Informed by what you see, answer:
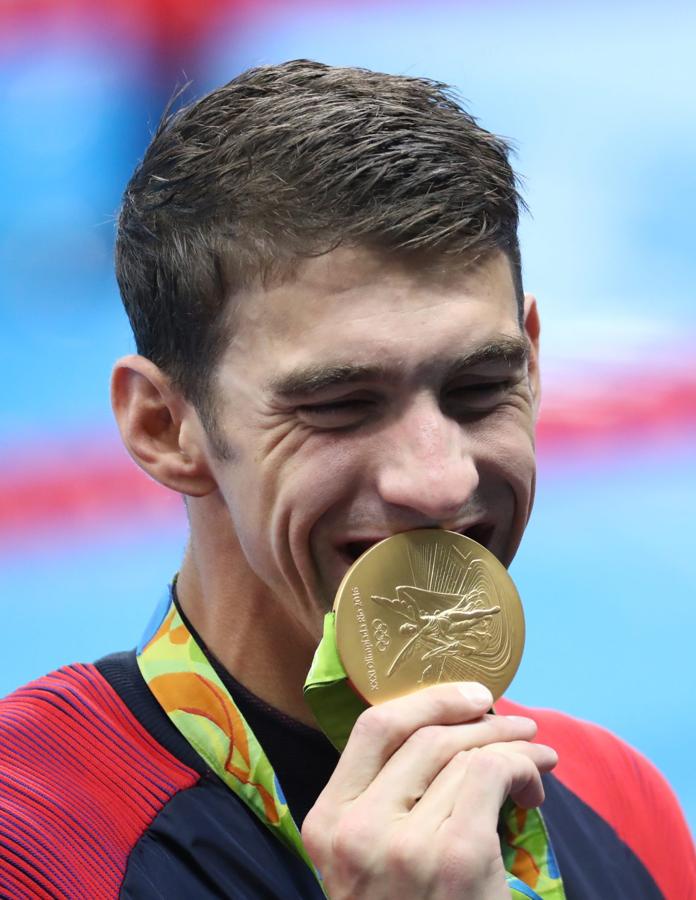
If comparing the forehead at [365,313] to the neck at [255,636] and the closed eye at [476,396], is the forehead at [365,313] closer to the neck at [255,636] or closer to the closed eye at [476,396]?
the closed eye at [476,396]

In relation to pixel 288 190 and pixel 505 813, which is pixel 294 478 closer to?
pixel 288 190

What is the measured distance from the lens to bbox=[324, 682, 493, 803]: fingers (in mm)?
1817

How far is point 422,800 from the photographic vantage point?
5.84 ft

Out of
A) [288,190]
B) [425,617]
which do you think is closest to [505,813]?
[425,617]

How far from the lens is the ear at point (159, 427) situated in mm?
2207

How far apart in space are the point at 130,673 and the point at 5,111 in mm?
4784

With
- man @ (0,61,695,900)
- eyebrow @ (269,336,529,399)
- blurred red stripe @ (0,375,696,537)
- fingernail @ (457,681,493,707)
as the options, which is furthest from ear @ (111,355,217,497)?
blurred red stripe @ (0,375,696,537)

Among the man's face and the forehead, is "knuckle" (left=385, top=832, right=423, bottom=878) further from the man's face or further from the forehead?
the forehead

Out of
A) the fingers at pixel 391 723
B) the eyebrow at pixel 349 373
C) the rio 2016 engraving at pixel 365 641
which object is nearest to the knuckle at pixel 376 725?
the fingers at pixel 391 723

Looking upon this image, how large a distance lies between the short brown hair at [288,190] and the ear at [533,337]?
0.17 m

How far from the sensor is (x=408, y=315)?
1.99 metres

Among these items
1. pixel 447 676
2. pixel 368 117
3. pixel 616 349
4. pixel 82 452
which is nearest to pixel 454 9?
pixel 616 349

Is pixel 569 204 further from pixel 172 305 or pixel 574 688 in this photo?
pixel 172 305

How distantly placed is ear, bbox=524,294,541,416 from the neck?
0.59 m
